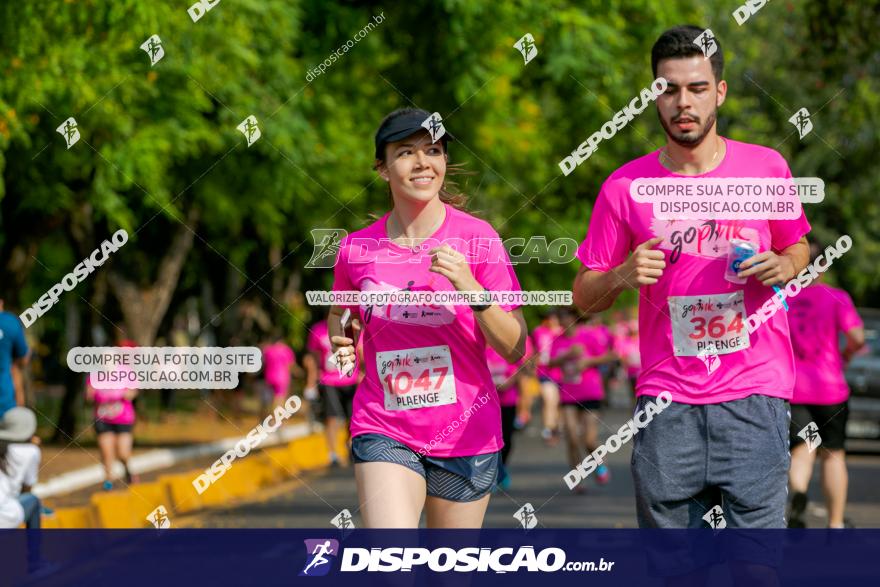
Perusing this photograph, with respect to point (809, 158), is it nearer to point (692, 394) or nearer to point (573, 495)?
point (573, 495)

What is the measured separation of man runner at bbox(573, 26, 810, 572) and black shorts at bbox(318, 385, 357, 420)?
45.2ft

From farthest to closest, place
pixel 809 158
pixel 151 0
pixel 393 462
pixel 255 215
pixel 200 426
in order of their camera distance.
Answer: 1. pixel 809 158
2. pixel 200 426
3. pixel 255 215
4. pixel 151 0
5. pixel 393 462

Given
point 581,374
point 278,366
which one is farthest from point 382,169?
point 278,366

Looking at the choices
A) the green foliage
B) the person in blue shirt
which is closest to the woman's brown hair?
the green foliage

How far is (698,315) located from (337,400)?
570 inches

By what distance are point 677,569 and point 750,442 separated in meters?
0.46

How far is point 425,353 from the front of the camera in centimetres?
552

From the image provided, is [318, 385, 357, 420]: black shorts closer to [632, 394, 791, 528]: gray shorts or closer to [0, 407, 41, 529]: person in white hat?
[0, 407, 41, 529]: person in white hat

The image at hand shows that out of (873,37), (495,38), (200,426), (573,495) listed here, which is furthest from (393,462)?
(200,426)

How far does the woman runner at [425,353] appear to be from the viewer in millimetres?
5410

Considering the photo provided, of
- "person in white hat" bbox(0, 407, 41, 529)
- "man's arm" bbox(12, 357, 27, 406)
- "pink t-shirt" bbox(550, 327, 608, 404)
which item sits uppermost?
"pink t-shirt" bbox(550, 327, 608, 404)

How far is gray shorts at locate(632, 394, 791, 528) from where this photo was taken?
5023 millimetres

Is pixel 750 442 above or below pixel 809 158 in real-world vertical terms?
below

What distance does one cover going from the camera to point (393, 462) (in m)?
5.41
